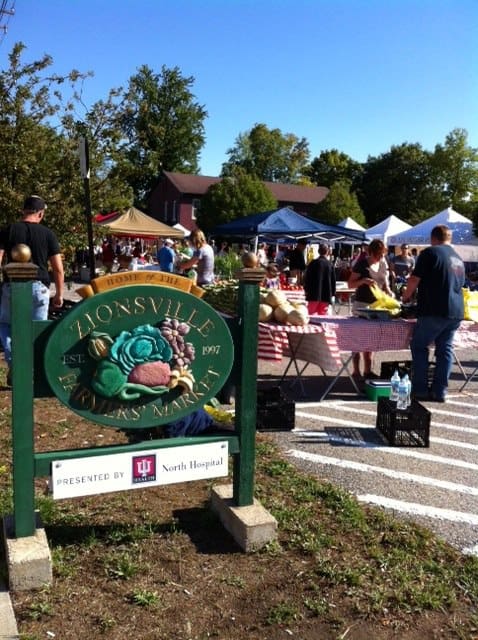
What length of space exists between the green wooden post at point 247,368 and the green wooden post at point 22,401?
102 centimetres

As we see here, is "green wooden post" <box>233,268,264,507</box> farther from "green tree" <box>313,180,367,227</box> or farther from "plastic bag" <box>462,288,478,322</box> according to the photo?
"green tree" <box>313,180,367,227</box>

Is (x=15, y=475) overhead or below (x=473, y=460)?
overhead

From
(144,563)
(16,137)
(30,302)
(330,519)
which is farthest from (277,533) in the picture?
(16,137)

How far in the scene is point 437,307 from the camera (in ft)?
20.8

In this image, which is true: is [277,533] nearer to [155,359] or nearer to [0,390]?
[155,359]

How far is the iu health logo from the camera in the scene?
9.75 ft

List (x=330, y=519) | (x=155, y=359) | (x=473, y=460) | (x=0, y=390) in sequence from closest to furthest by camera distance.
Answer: (x=155, y=359)
(x=330, y=519)
(x=473, y=460)
(x=0, y=390)

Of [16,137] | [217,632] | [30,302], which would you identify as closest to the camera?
[217,632]

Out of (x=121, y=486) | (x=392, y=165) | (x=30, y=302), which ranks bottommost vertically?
(x=121, y=486)

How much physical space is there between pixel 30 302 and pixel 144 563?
4.44 ft

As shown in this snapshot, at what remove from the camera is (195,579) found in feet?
9.46

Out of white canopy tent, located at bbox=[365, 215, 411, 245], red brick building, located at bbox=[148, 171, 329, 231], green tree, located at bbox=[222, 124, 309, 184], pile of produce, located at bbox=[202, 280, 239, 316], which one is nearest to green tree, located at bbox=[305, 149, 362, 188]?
green tree, located at bbox=[222, 124, 309, 184]

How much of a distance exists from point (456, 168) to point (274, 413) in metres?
59.7

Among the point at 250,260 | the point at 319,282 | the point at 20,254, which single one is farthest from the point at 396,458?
the point at 319,282
